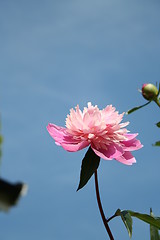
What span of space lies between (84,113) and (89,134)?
15cm

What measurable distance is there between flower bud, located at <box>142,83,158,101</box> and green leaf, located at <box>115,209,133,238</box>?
60 centimetres

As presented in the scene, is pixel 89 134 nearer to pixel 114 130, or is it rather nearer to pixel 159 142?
pixel 114 130

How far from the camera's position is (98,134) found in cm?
214

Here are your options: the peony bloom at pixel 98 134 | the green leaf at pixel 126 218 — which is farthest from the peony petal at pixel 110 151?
the green leaf at pixel 126 218

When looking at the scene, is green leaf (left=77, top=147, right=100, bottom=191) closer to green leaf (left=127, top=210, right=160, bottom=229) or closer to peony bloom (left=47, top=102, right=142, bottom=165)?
peony bloom (left=47, top=102, right=142, bottom=165)

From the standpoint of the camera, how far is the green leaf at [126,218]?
2.04 meters

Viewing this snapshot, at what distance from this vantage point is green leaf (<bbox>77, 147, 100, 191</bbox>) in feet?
6.76

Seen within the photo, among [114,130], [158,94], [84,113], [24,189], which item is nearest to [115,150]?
[114,130]

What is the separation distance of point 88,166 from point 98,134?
0.57ft

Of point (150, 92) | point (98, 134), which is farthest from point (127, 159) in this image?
point (150, 92)

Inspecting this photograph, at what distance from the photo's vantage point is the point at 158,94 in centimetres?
192

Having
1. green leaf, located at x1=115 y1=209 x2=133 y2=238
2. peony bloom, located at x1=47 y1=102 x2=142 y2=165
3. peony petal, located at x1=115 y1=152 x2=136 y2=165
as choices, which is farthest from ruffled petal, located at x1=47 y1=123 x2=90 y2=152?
green leaf, located at x1=115 y1=209 x2=133 y2=238

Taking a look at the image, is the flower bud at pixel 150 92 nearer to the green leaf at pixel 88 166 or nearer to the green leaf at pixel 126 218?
the green leaf at pixel 88 166

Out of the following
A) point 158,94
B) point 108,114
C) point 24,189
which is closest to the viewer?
point 24,189
